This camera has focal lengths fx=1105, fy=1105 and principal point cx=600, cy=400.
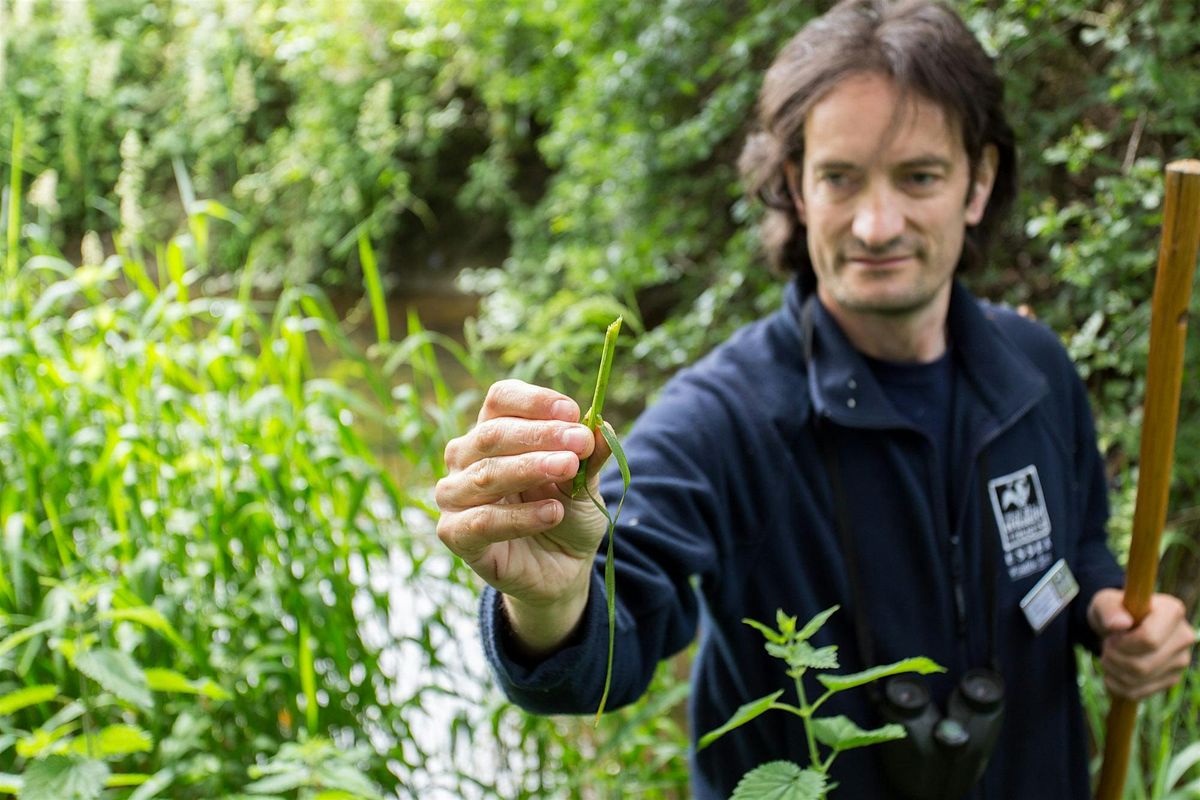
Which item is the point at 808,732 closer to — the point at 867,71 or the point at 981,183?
the point at 867,71

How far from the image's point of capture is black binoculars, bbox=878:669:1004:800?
1.51m

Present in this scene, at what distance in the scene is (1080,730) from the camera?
187 cm

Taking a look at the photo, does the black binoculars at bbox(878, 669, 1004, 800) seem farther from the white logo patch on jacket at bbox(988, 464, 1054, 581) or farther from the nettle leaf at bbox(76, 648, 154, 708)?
the nettle leaf at bbox(76, 648, 154, 708)

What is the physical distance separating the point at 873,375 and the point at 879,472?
0.18 metres

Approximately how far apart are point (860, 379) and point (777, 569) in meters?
0.32

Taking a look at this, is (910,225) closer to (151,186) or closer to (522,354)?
(522,354)

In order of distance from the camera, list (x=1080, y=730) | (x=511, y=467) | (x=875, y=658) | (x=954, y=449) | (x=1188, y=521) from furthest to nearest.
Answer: (x=1188, y=521), (x=1080, y=730), (x=954, y=449), (x=875, y=658), (x=511, y=467)

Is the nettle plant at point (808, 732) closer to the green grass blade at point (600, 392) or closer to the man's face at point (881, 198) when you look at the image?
the green grass blade at point (600, 392)

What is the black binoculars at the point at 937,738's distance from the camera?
59.6 inches

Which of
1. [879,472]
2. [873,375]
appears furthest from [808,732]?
[873,375]

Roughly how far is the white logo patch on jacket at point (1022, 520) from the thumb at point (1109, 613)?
0.12 meters

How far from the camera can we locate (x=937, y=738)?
4.97 feet

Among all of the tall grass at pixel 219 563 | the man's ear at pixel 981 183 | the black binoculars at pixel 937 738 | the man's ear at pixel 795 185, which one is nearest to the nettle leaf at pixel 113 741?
the tall grass at pixel 219 563

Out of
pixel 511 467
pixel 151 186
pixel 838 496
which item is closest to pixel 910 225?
pixel 838 496
